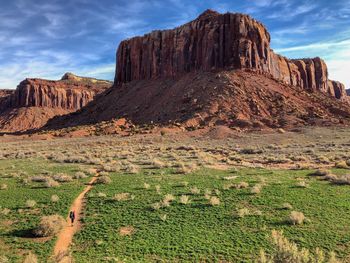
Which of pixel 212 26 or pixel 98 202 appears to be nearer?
pixel 98 202

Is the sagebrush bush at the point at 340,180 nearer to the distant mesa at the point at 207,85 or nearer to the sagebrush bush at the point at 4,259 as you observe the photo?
the sagebrush bush at the point at 4,259

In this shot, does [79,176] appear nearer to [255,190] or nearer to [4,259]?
[255,190]

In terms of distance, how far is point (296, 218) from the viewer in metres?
14.5

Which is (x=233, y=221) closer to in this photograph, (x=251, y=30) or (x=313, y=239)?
(x=313, y=239)

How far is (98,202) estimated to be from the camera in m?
18.0

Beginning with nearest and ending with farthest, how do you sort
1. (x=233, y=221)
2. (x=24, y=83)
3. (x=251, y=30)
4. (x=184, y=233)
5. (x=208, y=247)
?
(x=208, y=247) < (x=184, y=233) < (x=233, y=221) < (x=251, y=30) < (x=24, y=83)

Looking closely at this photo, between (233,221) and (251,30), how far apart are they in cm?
7550

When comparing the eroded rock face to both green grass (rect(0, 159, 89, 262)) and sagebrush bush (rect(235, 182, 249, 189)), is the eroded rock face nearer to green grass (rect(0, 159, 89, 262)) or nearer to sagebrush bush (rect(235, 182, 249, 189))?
green grass (rect(0, 159, 89, 262))

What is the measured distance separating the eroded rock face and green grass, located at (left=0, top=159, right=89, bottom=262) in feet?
477

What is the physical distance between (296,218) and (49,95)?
167 m

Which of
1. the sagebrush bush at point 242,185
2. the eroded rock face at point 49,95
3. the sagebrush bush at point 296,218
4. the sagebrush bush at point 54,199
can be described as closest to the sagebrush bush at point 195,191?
the sagebrush bush at point 242,185

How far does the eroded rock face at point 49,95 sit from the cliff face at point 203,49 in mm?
75380

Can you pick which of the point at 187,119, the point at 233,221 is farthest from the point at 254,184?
the point at 187,119

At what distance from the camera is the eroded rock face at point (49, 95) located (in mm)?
161625
